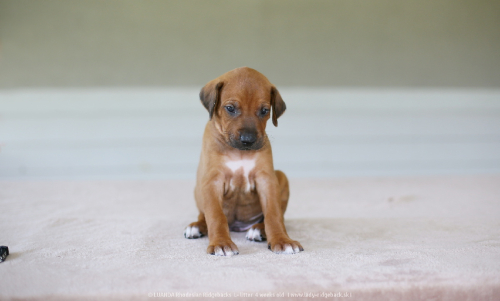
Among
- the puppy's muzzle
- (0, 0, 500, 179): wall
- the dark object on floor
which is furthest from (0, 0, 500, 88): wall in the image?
the dark object on floor

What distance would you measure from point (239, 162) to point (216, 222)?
1.41 feet

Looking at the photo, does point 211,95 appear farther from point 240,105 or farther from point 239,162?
point 239,162

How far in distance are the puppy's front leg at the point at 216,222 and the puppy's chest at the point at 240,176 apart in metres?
0.07

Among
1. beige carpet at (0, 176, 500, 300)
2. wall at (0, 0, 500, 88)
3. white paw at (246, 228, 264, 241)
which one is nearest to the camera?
beige carpet at (0, 176, 500, 300)

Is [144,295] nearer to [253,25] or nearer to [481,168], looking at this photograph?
[253,25]

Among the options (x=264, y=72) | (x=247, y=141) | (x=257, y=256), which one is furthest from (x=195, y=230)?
(x=264, y=72)

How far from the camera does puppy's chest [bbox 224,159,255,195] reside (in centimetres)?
260

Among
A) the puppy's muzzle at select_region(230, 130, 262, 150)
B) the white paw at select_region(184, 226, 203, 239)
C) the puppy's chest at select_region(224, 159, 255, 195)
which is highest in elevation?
the puppy's muzzle at select_region(230, 130, 262, 150)

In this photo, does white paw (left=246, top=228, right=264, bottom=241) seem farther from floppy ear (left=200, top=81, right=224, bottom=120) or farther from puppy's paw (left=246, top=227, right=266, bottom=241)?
floppy ear (left=200, top=81, right=224, bottom=120)

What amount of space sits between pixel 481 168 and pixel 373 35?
3.27 m

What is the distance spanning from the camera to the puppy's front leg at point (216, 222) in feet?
7.28

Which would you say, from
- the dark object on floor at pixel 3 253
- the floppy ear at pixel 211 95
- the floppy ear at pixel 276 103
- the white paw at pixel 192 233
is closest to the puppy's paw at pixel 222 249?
the white paw at pixel 192 233

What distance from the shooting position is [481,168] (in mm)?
7586

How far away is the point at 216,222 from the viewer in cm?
239
